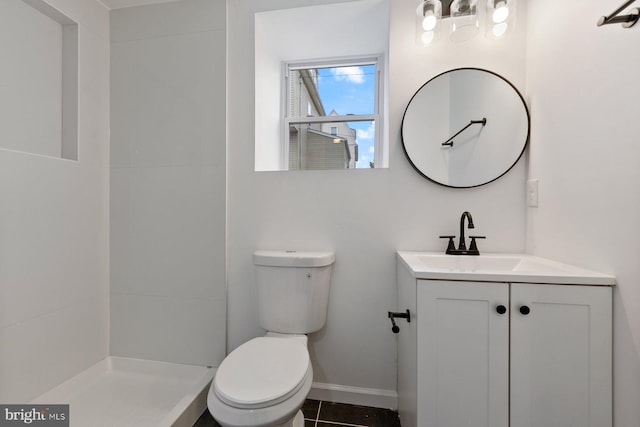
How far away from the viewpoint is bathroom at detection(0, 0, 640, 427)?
1.20 meters

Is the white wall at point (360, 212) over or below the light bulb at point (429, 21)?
below

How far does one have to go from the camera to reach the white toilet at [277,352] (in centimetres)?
86

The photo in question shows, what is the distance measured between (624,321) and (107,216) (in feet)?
7.51

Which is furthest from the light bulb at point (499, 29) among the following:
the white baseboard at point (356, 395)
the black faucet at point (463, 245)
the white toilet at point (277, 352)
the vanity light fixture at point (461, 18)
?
the white baseboard at point (356, 395)

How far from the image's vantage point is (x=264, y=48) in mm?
1609

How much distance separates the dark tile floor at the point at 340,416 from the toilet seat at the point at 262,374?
444 mm

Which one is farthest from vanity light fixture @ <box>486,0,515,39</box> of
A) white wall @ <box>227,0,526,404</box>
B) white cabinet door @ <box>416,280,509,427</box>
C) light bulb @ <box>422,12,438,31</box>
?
white cabinet door @ <box>416,280,509,427</box>

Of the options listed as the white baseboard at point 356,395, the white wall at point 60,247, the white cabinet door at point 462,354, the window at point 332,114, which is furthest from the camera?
the window at point 332,114

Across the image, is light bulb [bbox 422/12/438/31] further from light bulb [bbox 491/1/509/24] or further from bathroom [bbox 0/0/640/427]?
light bulb [bbox 491/1/509/24]

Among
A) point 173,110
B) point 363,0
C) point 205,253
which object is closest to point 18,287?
point 205,253

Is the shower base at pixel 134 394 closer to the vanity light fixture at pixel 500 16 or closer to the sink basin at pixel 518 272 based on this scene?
the sink basin at pixel 518 272

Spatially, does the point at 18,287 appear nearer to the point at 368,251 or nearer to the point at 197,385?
the point at 197,385

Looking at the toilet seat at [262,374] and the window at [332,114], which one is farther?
the window at [332,114]

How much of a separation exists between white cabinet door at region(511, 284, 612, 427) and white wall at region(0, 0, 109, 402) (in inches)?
76.1
